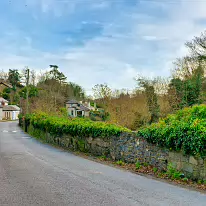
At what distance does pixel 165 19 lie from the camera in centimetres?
1317

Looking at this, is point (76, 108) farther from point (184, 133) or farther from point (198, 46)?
point (184, 133)

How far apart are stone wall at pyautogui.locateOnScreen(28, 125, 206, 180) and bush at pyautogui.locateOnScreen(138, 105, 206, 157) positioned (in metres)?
0.23

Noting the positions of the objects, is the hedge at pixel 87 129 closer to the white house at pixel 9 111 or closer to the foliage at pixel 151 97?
the foliage at pixel 151 97

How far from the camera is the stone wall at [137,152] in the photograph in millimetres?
6624

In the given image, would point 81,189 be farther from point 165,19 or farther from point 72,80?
point 72,80

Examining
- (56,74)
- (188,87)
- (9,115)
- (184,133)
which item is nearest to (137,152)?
(184,133)

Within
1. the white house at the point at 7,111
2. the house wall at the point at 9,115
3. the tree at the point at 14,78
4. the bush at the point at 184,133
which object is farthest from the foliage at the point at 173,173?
the tree at the point at 14,78

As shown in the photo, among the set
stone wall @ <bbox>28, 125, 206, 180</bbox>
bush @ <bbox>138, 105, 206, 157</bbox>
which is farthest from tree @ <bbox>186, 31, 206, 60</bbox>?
bush @ <bbox>138, 105, 206, 157</bbox>

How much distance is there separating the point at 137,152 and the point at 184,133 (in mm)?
2333

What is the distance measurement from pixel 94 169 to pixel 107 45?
11.5 m

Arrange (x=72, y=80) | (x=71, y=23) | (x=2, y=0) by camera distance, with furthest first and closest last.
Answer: (x=72, y=80) → (x=71, y=23) → (x=2, y=0)

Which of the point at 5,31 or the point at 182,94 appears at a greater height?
the point at 5,31

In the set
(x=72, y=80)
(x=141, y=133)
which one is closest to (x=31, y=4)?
(x=141, y=133)

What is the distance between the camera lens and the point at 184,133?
6812mm
